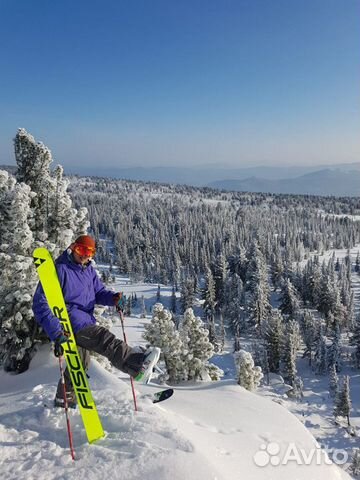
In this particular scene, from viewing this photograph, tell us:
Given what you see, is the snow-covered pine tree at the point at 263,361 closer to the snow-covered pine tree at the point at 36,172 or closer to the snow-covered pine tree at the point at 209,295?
the snow-covered pine tree at the point at 209,295

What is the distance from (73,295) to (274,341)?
60.2m

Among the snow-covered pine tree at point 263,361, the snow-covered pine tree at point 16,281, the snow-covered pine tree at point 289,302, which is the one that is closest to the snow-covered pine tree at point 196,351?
the snow-covered pine tree at point 16,281

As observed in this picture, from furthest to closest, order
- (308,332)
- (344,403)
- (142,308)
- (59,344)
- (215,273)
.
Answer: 1. (215,273)
2. (142,308)
3. (308,332)
4. (344,403)
5. (59,344)

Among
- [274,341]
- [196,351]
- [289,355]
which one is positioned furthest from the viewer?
[274,341]

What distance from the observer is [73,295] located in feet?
22.6

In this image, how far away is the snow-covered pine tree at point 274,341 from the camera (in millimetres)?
61594

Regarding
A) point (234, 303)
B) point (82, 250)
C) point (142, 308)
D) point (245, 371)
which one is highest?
point (82, 250)

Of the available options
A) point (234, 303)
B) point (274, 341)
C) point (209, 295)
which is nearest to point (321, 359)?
point (274, 341)

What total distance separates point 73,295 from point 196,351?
20187 mm

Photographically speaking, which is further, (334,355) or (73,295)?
(334,355)

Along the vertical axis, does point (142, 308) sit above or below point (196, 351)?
below

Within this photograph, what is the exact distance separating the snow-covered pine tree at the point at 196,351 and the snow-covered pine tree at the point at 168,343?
1.53 feet

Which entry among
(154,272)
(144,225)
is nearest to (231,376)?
(154,272)

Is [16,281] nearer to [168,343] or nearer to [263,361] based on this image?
[168,343]
